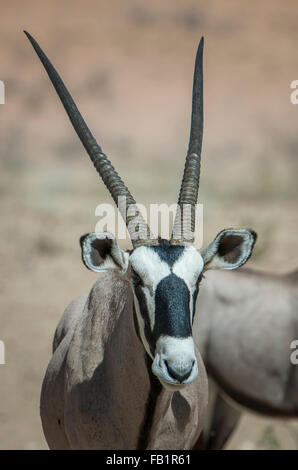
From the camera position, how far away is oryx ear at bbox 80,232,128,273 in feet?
11.9

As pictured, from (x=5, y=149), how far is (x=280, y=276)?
14.5 metres

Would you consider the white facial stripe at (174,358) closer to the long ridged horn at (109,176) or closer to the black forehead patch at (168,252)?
the black forehead patch at (168,252)

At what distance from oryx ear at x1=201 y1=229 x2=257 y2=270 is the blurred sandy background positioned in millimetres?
7150

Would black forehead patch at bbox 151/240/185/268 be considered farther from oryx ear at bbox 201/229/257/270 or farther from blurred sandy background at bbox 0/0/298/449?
blurred sandy background at bbox 0/0/298/449

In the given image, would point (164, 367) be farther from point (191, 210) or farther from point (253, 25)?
point (253, 25)

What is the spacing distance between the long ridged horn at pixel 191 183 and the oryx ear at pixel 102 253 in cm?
30

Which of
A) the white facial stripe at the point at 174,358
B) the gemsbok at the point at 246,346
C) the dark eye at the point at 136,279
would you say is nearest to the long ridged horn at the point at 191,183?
the dark eye at the point at 136,279

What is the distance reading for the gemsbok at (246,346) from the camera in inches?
223

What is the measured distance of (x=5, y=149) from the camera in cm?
1953

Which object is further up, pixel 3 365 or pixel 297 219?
pixel 297 219

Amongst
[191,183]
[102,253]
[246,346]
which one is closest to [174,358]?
[102,253]

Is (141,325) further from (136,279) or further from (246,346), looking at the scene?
(246,346)

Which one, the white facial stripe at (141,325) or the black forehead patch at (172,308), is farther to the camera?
the white facial stripe at (141,325)

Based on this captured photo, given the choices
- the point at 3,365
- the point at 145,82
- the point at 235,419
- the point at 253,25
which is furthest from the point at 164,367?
the point at 253,25
